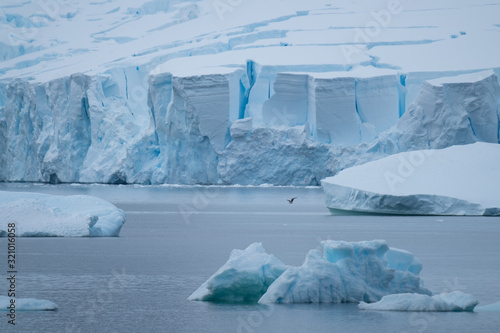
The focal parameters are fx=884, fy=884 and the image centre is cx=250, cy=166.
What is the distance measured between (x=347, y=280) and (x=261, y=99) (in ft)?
63.1

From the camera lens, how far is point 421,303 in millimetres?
6129

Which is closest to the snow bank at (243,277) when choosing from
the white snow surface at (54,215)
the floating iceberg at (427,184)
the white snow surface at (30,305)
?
the white snow surface at (30,305)

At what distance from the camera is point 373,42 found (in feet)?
93.5

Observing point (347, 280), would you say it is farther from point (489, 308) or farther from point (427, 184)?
point (427, 184)

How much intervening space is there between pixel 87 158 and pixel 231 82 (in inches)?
198

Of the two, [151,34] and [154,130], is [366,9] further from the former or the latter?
[154,130]

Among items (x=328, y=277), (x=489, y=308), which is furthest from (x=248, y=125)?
(x=489, y=308)

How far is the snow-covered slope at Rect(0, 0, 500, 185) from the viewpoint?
23328 mm

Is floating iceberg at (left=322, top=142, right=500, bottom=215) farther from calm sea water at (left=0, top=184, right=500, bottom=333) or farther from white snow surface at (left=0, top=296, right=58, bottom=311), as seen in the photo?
white snow surface at (left=0, top=296, right=58, bottom=311)

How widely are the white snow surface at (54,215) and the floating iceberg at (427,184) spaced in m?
5.01

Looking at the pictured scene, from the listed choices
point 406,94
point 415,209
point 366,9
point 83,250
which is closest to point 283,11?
point 366,9

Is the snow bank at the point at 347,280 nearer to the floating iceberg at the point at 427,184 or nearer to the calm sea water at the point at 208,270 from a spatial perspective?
the calm sea water at the point at 208,270

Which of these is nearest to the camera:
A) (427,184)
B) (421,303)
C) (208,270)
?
(421,303)

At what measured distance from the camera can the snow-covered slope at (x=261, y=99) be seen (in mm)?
23328
